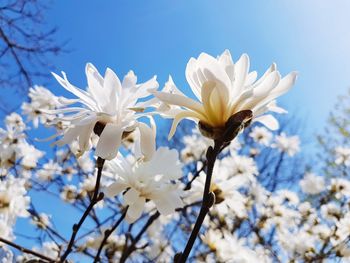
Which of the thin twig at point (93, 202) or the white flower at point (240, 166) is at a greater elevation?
the white flower at point (240, 166)

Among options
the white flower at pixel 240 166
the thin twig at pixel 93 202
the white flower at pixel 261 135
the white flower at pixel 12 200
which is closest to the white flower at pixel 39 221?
the white flower at pixel 12 200

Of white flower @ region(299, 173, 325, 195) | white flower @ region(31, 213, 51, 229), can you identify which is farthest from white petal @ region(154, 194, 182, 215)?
white flower @ region(299, 173, 325, 195)

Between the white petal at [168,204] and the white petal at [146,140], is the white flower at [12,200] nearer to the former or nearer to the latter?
the white petal at [168,204]

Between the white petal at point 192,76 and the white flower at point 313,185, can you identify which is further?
the white flower at point 313,185

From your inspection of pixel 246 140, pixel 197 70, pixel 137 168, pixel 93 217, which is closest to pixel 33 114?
pixel 93 217

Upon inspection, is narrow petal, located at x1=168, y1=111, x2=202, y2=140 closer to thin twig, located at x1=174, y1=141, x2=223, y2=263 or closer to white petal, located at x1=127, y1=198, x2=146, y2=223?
thin twig, located at x1=174, y1=141, x2=223, y2=263

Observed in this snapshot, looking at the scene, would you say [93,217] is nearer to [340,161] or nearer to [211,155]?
[211,155]
